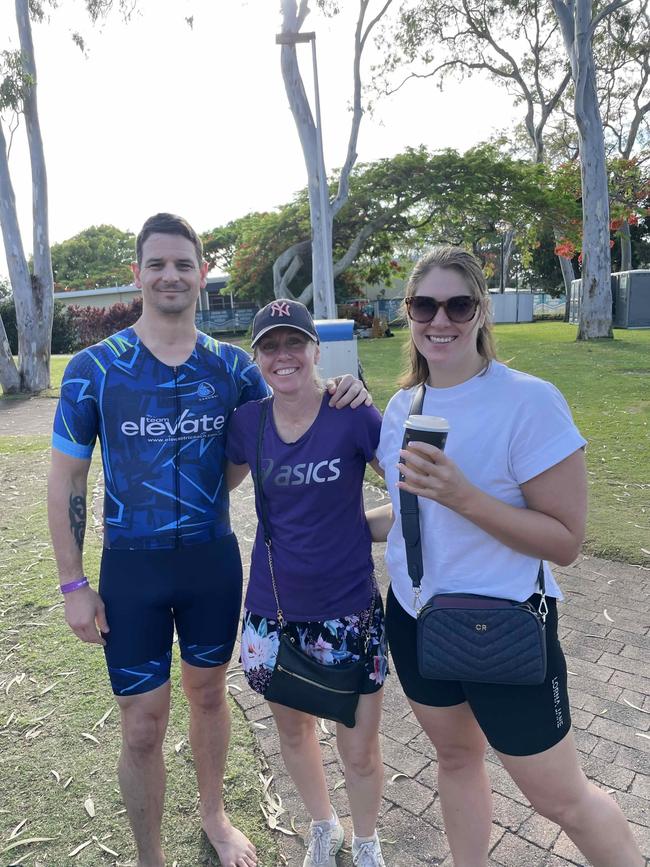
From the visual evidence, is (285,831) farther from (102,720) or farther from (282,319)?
(282,319)

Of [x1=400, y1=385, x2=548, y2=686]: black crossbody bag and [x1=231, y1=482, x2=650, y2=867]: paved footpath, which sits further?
[x1=231, y1=482, x2=650, y2=867]: paved footpath

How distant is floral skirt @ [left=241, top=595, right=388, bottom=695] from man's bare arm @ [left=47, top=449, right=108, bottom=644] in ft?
1.83

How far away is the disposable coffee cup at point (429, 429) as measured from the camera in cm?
165

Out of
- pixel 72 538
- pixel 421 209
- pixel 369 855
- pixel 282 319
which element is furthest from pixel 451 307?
pixel 421 209

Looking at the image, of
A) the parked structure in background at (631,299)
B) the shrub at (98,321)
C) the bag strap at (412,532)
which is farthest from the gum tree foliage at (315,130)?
the shrub at (98,321)

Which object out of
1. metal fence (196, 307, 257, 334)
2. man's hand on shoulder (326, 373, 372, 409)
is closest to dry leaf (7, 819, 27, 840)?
man's hand on shoulder (326, 373, 372, 409)

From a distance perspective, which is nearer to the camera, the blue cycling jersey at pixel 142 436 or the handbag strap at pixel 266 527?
the handbag strap at pixel 266 527

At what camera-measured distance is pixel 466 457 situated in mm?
1850

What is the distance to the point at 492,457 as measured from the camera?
1.82 meters

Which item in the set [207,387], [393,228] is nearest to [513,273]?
[393,228]

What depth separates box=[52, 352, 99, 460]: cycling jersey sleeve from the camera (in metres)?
2.34

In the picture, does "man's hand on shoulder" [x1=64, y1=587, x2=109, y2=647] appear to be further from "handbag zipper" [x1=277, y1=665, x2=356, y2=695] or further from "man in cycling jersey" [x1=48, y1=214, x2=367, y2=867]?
"handbag zipper" [x1=277, y1=665, x2=356, y2=695]

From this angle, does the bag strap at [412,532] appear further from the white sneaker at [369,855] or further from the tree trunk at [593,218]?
the tree trunk at [593,218]

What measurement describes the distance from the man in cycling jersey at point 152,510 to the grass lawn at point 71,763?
0.24 metres
